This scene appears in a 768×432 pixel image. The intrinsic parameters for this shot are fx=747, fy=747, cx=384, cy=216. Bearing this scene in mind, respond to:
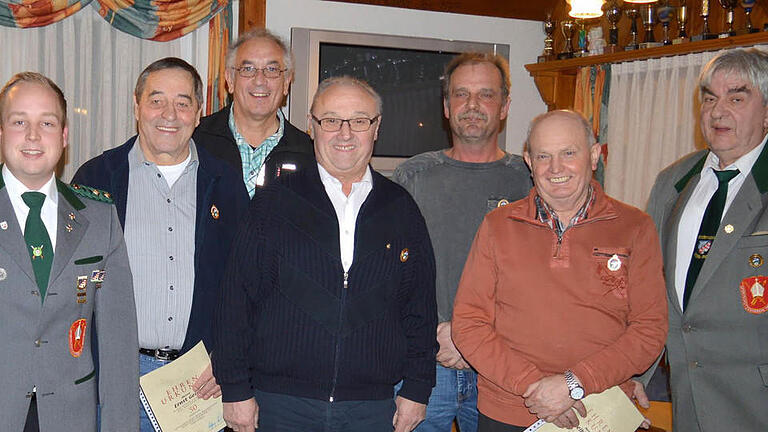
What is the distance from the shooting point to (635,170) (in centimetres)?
467


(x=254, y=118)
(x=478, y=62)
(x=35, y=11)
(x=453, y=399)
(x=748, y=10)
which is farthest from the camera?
(x=35, y=11)

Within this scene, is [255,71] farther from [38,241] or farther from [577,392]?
[577,392]

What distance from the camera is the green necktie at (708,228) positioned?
2.26m

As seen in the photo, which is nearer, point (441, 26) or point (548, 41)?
point (441, 26)

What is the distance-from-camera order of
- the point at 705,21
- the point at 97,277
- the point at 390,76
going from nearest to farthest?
the point at 97,277, the point at 705,21, the point at 390,76

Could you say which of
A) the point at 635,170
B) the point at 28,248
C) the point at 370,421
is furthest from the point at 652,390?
the point at 28,248

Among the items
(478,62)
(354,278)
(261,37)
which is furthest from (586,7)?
(354,278)

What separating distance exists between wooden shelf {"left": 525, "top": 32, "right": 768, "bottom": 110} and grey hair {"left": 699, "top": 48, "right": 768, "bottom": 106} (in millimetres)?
1773

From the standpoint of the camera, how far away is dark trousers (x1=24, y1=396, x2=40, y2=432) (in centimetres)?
190

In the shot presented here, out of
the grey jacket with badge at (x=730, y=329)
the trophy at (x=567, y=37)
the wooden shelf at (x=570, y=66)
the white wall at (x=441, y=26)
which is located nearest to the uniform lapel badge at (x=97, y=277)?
the grey jacket with badge at (x=730, y=329)

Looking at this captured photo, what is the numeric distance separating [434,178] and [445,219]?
0.15m

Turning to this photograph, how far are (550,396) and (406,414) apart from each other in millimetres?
443

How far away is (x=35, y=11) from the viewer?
418 cm

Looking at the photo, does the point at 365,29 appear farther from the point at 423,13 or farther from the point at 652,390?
the point at 652,390
